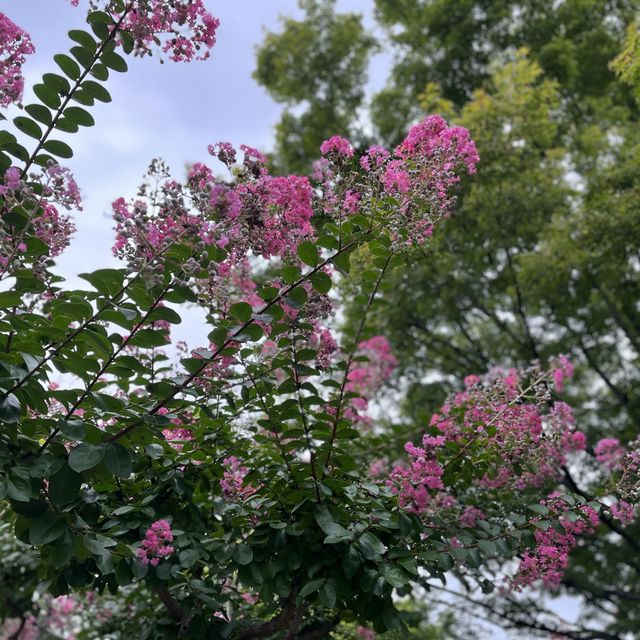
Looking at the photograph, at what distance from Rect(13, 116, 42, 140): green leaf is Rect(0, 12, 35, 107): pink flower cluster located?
122 mm

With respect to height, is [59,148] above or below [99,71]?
below

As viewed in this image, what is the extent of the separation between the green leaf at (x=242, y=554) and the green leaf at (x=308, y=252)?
1046 mm

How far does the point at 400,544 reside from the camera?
117 inches

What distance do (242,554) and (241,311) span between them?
0.91m

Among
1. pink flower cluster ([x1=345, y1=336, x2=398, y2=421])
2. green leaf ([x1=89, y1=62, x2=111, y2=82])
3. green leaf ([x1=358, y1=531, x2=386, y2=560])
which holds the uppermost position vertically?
pink flower cluster ([x1=345, y1=336, x2=398, y2=421])

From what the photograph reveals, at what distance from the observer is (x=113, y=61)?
2.54 m

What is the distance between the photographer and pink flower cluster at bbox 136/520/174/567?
7.52ft

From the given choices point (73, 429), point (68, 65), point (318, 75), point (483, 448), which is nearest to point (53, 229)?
point (68, 65)

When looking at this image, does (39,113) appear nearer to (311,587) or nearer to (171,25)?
(171,25)

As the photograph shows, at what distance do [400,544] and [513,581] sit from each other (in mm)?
669

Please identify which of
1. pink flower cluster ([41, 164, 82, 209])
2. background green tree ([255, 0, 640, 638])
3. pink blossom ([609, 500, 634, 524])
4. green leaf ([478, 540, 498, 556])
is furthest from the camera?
background green tree ([255, 0, 640, 638])

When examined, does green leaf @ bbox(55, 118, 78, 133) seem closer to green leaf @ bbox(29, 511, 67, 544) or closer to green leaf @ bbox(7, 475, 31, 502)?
green leaf @ bbox(7, 475, 31, 502)

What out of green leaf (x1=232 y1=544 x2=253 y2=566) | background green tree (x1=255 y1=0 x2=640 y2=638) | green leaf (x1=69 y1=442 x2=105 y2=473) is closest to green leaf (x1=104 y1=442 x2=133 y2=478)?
green leaf (x1=69 y1=442 x2=105 y2=473)

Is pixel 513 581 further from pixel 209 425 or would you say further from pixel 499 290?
pixel 499 290
